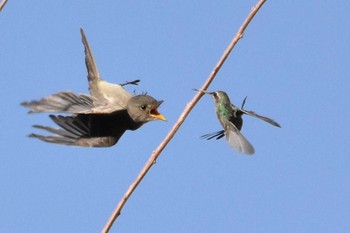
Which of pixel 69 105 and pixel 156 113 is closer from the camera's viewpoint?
pixel 69 105

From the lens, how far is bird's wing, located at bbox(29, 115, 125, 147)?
166 inches

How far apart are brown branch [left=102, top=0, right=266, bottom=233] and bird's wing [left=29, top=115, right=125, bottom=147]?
2.96 ft

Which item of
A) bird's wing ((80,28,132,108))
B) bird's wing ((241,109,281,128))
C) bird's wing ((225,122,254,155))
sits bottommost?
bird's wing ((225,122,254,155))

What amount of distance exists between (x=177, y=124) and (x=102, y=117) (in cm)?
125

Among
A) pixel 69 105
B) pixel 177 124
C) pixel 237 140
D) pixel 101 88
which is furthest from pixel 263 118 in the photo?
pixel 101 88

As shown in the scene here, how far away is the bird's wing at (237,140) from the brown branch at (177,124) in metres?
0.25

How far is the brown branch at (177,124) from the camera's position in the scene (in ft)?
10.9

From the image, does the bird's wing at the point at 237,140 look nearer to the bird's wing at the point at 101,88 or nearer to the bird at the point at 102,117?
the bird at the point at 102,117

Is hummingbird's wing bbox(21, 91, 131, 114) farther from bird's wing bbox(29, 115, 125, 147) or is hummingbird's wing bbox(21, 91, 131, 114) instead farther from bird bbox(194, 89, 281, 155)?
bird bbox(194, 89, 281, 155)

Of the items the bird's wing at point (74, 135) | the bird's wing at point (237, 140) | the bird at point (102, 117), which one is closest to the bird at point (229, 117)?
the bird's wing at point (237, 140)

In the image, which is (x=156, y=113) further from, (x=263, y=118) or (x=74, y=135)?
(x=263, y=118)

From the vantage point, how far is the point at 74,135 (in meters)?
4.42

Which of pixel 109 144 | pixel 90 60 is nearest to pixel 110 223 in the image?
pixel 109 144

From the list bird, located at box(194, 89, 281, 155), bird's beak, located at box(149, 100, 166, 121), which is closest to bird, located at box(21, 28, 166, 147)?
bird's beak, located at box(149, 100, 166, 121)
